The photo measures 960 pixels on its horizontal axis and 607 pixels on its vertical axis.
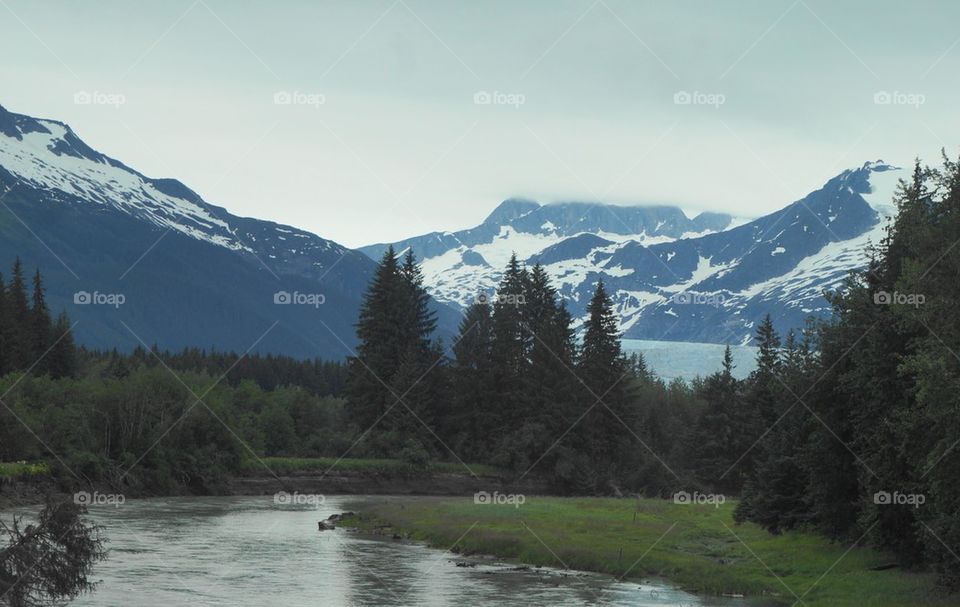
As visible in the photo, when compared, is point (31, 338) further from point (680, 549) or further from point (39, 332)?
point (680, 549)

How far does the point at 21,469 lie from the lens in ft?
281

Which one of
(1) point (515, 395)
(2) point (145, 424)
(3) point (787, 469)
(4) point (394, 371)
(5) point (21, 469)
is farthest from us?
(4) point (394, 371)

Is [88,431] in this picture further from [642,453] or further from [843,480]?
[843,480]

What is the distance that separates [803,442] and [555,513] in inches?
1021

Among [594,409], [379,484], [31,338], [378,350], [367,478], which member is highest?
[31,338]

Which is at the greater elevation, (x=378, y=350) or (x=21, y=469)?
(x=378, y=350)

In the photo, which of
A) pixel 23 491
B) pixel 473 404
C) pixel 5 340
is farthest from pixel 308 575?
pixel 5 340

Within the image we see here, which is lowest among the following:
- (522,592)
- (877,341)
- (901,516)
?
(522,592)

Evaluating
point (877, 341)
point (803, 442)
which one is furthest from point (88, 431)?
point (877, 341)

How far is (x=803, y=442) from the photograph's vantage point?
57406 mm

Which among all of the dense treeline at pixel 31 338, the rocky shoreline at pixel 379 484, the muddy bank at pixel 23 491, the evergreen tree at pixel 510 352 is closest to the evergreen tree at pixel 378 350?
the rocky shoreline at pixel 379 484

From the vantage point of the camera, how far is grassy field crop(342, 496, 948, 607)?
46.0m

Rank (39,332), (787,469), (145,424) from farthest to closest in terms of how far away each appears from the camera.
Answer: (39,332) → (145,424) → (787,469)

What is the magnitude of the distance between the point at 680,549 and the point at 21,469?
51117 millimetres
